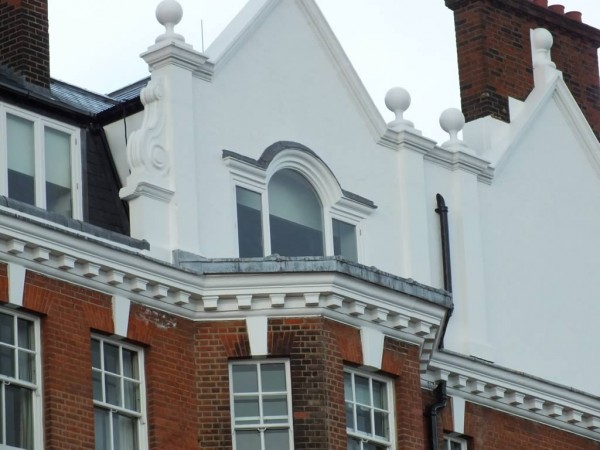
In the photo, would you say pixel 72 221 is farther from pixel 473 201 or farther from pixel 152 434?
pixel 473 201

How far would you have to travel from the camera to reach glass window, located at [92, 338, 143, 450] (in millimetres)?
35125

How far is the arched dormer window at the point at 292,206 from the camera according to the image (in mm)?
38125

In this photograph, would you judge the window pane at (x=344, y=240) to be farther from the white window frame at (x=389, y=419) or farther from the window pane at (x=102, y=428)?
the window pane at (x=102, y=428)

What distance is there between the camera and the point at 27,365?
34.4 meters

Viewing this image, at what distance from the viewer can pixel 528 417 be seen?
41.4 metres

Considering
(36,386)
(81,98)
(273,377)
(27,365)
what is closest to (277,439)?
(273,377)

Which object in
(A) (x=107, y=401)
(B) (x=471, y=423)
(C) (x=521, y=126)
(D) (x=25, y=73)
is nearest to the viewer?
(A) (x=107, y=401)

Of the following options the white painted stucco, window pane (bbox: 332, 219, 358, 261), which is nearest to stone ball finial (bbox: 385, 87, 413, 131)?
the white painted stucco

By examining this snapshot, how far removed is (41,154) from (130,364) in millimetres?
3334

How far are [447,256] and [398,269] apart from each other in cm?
131

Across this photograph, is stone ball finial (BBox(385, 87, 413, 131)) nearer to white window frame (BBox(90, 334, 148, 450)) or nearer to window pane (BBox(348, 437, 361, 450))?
window pane (BBox(348, 437, 361, 450))

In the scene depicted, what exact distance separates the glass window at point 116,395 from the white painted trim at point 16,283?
1491 mm

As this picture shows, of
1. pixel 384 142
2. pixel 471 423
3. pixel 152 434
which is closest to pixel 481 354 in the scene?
pixel 471 423

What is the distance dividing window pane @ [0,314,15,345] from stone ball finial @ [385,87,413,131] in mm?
8821
